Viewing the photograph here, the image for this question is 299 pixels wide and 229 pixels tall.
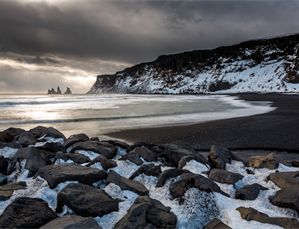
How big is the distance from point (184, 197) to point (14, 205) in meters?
1.76

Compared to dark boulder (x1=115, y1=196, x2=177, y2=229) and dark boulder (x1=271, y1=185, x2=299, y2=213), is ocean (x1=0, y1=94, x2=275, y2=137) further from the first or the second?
dark boulder (x1=271, y1=185, x2=299, y2=213)

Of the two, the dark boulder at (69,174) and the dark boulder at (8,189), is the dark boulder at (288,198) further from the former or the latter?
the dark boulder at (8,189)

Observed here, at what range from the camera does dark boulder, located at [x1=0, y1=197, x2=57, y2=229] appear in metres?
1.51

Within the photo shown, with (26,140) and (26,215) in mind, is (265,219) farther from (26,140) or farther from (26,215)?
(26,140)

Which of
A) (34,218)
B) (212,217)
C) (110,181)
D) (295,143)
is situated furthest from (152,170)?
(295,143)

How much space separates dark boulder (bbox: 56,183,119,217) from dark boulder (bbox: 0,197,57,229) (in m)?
0.15

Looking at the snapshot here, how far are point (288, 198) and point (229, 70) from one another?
79.0 metres

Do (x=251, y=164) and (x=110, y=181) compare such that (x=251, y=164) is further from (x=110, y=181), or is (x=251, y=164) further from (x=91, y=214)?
(x=91, y=214)

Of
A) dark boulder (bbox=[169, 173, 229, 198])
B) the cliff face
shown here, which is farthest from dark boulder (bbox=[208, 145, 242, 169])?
the cliff face

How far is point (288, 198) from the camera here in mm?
1731

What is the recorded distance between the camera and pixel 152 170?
8.70 feet

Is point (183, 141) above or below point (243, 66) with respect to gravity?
below

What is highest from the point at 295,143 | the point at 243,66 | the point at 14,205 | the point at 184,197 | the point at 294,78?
the point at 243,66

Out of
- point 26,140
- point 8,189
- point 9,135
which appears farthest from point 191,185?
point 9,135
